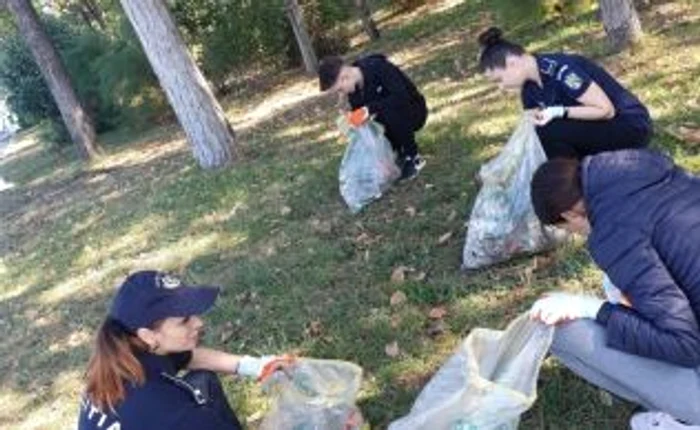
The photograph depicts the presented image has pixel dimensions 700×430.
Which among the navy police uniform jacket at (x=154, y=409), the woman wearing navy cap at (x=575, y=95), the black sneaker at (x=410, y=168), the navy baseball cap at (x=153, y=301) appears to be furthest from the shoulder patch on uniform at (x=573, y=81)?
the navy police uniform jacket at (x=154, y=409)

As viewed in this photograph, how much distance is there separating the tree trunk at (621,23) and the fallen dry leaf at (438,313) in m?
4.45

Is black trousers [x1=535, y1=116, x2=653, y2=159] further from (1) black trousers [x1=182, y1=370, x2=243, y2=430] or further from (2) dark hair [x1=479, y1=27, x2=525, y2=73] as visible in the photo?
(1) black trousers [x1=182, y1=370, x2=243, y2=430]

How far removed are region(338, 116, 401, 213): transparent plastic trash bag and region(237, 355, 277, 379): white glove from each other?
2892 millimetres

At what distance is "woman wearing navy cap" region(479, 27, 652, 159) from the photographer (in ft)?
15.3

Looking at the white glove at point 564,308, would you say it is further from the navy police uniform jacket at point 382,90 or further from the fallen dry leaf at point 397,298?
the navy police uniform jacket at point 382,90

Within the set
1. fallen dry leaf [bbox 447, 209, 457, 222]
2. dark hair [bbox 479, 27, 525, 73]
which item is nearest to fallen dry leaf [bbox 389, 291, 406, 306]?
fallen dry leaf [bbox 447, 209, 457, 222]

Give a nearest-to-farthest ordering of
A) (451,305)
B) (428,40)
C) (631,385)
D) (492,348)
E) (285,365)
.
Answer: (631,385)
(492,348)
(285,365)
(451,305)
(428,40)

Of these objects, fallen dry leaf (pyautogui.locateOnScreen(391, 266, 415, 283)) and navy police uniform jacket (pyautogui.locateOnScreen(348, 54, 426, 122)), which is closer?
fallen dry leaf (pyautogui.locateOnScreen(391, 266, 415, 283))

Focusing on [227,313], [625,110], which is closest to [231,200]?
[227,313]

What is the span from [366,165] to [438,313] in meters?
2.14

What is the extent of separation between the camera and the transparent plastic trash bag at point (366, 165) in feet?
22.0

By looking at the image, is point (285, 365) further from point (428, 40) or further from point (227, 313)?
point (428, 40)

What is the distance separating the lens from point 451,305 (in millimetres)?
4871

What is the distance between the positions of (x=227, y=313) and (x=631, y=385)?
3365 millimetres
